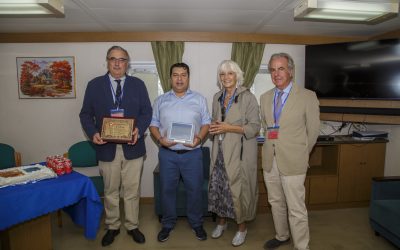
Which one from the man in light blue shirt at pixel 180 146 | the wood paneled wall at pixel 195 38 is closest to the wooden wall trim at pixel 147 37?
the wood paneled wall at pixel 195 38

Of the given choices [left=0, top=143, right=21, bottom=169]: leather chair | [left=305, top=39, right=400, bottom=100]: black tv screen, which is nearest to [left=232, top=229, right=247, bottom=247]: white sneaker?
[left=305, top=39, right=400, bottom=100]: black tv screen

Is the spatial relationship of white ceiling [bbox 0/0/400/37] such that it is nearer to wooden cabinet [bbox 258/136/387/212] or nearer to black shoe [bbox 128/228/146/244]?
wooden cabinet [bbox 258/136/387/212]

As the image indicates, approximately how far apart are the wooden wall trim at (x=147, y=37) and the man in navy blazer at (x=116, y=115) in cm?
128

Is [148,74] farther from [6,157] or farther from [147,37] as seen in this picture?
[6,157]

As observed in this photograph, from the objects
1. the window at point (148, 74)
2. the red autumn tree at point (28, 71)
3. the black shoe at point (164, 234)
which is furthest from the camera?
the window at point (148, 74)

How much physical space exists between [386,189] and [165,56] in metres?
3.19

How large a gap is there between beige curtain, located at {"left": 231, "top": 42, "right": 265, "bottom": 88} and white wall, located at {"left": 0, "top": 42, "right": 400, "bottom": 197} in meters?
0.14

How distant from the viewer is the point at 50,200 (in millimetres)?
2072

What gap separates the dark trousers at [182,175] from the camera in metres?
2.66

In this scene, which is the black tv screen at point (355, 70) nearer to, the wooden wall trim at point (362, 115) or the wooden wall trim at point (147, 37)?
A: the wooden wall trim at point (362, 115)

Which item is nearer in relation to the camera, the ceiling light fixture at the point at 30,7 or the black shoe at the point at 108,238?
the ceiling light fixture at the point at 30,7

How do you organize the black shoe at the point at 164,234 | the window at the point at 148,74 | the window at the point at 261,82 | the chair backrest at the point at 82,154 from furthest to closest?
the window at the point at 261,82, the window at the point at 148,74, the chair backrest at the point at 82,154, the black shoe at the point at 164,234


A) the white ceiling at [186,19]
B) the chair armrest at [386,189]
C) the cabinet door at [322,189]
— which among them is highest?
the white ceiling at [186,19]

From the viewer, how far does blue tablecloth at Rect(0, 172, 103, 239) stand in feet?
6.20
